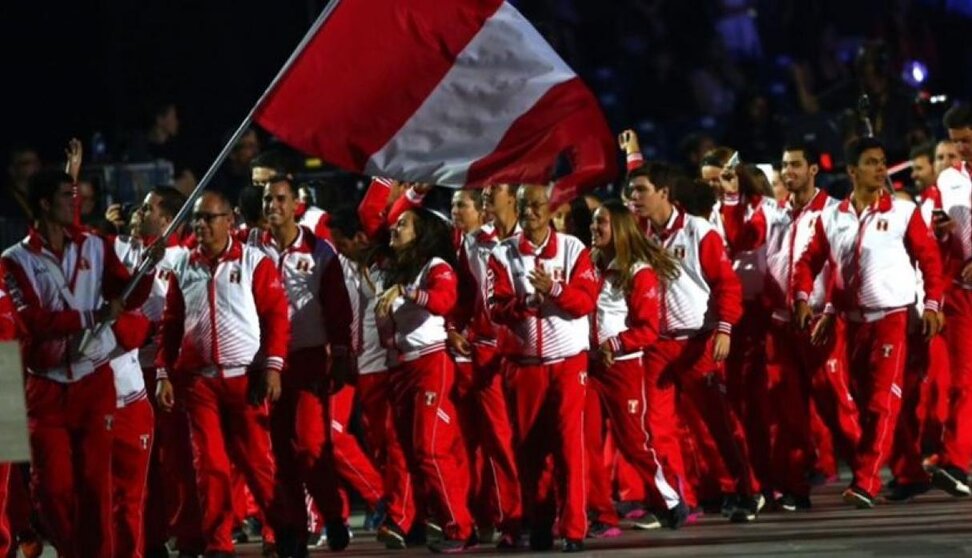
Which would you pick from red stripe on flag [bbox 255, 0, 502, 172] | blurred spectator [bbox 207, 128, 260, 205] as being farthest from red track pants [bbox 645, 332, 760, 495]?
blurred spectator [bbox 207, 128, 260, 205]

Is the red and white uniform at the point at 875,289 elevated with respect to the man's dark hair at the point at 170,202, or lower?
lower

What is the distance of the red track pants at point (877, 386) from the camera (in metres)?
15.9

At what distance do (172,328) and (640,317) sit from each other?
9.16ft

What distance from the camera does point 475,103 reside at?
12922mm

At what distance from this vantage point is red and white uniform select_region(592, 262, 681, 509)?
1538cm

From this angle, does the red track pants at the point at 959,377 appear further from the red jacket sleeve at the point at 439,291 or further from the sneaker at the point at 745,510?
the red jacket sleeve at the point at 439,291

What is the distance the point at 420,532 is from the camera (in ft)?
51.9

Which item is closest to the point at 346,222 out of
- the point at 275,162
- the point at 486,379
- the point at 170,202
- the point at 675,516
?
the point at 275,162

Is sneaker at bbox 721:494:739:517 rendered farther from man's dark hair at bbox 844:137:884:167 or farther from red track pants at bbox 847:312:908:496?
man's dark hair at bbox 844:137:884:167

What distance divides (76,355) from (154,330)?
242 centimetres

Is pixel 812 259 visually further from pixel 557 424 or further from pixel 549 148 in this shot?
pixel 549 148

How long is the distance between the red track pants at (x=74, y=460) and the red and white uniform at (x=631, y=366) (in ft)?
12.2

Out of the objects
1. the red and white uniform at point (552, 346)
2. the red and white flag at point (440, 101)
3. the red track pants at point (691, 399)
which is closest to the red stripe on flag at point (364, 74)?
the red and white flag at point (440, 101)

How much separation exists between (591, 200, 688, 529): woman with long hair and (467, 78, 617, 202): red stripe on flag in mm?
2623
